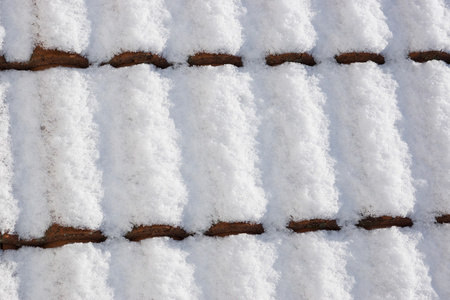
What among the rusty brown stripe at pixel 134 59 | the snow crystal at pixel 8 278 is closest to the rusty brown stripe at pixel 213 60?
the rusty brown stripe at pixel 134 59

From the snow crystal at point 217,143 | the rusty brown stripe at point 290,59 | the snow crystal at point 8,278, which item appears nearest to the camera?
the snow crystal at point 8,278

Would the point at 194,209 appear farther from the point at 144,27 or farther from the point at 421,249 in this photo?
the point at 421,249

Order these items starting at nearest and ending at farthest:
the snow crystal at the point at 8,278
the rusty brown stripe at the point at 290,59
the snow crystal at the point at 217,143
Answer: the snow crystal at the point at 8,278 → the snow crystal at the point at 217,143 → the rusty brown stripe at the point at 290,59

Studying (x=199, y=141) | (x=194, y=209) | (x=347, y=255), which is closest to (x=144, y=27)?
(x=199, y=141)

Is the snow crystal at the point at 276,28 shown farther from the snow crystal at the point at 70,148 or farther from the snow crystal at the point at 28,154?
the snow crystal at the point at 28,154

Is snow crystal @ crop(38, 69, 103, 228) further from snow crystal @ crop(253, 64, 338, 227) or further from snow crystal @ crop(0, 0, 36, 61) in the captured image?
snow crystal @ crop(253, 64, 338, 227)

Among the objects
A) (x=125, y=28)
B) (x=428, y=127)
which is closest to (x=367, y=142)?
(x=428, y=127)

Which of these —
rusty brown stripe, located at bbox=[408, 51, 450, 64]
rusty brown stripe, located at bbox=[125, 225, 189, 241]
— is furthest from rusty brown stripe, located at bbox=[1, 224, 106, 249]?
rusty brown stripe, located at bbox=[408, 51, 450, 64]
